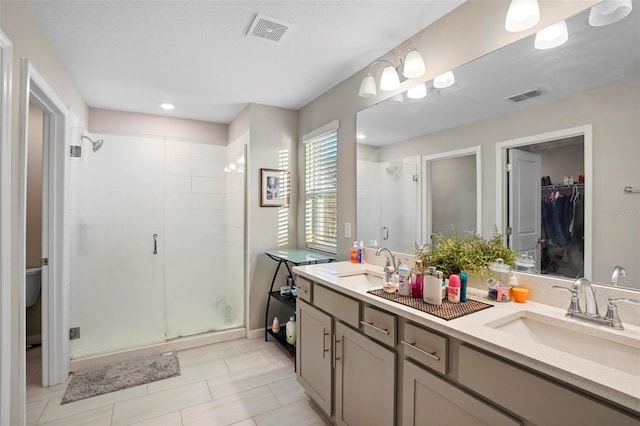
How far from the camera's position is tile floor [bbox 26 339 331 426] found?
1.97 metres

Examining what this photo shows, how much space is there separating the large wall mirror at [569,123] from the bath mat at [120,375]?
2382 mm

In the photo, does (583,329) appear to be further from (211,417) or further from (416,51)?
(211,417)

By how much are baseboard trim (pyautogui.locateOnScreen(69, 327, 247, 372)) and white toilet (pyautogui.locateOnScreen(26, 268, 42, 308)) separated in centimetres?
81

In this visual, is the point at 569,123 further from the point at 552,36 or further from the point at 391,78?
the point at 391,78

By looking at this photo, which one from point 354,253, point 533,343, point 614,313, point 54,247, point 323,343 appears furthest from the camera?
point 354,253

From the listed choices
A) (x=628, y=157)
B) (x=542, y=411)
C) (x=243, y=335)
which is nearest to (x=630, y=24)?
(x=628, y=157)

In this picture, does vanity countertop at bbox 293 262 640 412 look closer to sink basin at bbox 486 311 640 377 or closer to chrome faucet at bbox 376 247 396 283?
sink basin at bbox 486 311 640 377

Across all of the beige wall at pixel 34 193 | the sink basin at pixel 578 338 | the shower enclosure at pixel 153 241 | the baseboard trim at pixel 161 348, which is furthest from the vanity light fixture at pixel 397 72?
the beige wall at pixel 34 193

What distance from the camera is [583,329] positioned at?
111 cm

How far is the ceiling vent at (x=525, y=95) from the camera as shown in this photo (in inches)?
54.4

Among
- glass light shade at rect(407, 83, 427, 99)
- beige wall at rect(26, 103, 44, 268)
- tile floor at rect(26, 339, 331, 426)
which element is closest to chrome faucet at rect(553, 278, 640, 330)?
glass light shade at rect(407, 83, 427, 99)

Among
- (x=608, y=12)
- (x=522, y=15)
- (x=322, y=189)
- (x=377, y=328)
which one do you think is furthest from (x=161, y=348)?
(x=608, y=12)

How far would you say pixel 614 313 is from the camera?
3.63 feet

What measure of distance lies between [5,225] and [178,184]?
1798 millimetres
